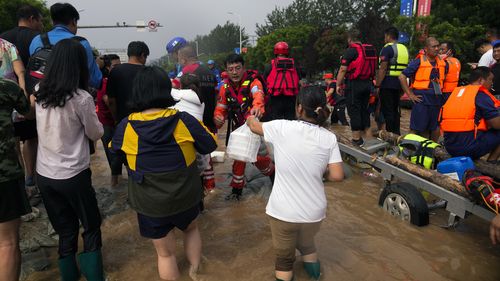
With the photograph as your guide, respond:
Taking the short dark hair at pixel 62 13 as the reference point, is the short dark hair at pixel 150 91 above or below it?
below

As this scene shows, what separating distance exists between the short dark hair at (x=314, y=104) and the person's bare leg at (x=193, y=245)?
1275 millimetres

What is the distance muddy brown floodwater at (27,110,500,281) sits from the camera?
9.74ft

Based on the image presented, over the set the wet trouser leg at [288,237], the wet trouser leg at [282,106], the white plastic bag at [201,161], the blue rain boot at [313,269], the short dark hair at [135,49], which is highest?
the short dark hair at [135,49]

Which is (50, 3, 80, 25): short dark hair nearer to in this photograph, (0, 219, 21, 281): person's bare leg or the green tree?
(0, 219, 21, 281): person's bare leg

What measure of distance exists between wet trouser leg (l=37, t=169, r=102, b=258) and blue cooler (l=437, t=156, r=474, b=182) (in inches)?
130

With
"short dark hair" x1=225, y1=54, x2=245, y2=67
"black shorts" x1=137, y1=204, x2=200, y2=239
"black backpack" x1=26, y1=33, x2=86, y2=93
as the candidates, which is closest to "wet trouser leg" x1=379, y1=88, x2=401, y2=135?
"short dark hair" x1=225, y1=54, x2=245, y2=67

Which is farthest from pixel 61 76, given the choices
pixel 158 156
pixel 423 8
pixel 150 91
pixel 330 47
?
pixel 330 47

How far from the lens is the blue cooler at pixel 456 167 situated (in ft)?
11.1

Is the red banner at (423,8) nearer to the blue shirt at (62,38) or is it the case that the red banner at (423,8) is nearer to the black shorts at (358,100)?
the black shorts at (358,100)

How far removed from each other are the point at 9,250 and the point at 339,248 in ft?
8.98

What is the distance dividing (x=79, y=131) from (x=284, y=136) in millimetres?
1565

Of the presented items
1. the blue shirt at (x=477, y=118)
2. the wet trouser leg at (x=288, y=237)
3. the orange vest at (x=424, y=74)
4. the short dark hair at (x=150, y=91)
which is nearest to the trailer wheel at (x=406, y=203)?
the blue shirt at (x=477, y=118)

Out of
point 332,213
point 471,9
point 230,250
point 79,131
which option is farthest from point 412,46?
point 79,131

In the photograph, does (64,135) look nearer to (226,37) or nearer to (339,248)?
(339,248)
